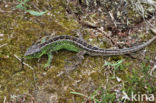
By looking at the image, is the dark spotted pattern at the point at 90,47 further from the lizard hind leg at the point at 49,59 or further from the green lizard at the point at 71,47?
the lizard hind leg at the point at 49,59

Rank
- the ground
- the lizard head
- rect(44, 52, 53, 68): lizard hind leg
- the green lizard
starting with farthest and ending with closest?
the green lizard
rect(44, 52, 53, 68): lizard hind leg
the lizard head
the ground

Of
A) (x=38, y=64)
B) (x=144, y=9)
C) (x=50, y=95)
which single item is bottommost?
(x=50, y=95)

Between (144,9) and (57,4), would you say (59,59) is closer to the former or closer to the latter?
(57,4)

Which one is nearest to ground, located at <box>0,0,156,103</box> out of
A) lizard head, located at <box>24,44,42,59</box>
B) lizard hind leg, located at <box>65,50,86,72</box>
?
lizard hind leg, located at <box>65,50,86,72</box>

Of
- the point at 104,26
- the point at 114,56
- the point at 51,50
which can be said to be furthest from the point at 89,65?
the point at 104,26

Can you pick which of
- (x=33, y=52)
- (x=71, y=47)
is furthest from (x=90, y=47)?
(x=33, y=52)

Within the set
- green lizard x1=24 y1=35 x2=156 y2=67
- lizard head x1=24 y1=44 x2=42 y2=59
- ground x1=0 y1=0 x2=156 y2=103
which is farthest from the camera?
green lizard x1=24 y1=35 x2=156 y2=67

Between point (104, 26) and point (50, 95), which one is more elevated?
point (104, 26)

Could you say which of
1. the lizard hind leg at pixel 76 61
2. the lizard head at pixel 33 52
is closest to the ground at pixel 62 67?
the lizard hind leg at pixel 76 61

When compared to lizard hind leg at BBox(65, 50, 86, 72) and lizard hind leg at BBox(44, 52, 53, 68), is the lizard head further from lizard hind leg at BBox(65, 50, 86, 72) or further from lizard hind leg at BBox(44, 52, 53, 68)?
lizard hind leg at BBox(65, 50, 86, 72)

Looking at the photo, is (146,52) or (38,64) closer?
(38,64)
